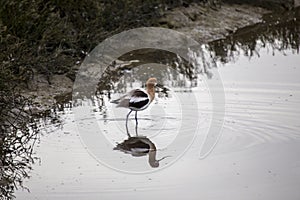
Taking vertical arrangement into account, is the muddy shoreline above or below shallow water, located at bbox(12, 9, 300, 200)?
above

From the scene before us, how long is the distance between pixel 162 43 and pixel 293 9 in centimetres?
759

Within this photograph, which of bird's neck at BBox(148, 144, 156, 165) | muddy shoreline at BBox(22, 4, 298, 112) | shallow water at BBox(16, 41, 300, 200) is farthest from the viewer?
muddy shoreline at BBox(22, 4, 298, 112)

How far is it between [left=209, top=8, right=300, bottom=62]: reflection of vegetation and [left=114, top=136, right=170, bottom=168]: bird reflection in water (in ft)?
18.8

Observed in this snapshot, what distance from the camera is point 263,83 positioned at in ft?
35.9

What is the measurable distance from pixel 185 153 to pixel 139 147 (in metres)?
0.57

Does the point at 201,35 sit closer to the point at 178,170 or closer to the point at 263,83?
the point at 263,83

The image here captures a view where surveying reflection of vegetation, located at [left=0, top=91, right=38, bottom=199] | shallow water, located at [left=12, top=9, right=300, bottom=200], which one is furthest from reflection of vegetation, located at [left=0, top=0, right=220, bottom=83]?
shallow water, located at [left=12, top=9, right=300, bottom=200]

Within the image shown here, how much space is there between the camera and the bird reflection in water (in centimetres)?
742

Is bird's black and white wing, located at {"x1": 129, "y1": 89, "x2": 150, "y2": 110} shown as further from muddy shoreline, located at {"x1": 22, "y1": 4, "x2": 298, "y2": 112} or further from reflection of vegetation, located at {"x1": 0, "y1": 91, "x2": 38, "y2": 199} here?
muddy shoreline, located at {"x1": 22, "y1": 4, "x2": 298, "y2": 112}

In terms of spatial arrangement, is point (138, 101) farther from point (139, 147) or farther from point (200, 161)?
point (200, 161)

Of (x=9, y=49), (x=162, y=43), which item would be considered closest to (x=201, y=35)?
(x=162, y=43)

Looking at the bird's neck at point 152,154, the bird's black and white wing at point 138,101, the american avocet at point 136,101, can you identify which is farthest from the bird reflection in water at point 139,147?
the bird's black and white wing at point 138,101

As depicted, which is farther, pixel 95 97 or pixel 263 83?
pixel 263 83

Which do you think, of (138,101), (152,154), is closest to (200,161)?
(152,154)
